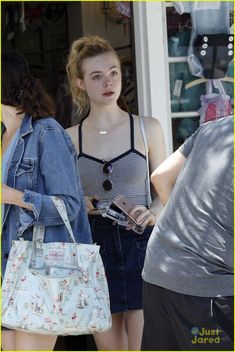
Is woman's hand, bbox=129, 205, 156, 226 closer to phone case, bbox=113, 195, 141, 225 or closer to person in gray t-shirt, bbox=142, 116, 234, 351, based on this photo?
phone case, bbox=113, 195, 141, 225

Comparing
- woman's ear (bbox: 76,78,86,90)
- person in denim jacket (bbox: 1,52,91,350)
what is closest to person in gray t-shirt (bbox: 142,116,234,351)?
person in denim jacket (bbox: 1,52,91,350)

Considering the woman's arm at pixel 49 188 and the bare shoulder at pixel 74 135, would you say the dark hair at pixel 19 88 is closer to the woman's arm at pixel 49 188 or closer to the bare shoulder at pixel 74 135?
the woman's arm at pixel 49 188

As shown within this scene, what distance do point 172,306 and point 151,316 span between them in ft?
0.39

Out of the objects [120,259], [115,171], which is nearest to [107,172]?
[115,171]

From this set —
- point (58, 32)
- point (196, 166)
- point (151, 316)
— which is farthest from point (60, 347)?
point (58, 32)

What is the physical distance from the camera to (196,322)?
2246mm

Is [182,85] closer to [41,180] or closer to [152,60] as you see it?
[152,60]

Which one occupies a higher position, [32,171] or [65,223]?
[32,171]

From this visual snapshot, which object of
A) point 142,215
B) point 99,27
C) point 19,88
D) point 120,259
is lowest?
point 120,259

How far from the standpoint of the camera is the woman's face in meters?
3.32

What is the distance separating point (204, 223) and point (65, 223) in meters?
0.67

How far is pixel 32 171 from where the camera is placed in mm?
2766

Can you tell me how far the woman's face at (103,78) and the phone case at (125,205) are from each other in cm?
47

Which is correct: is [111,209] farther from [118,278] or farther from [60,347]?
[60,347]
